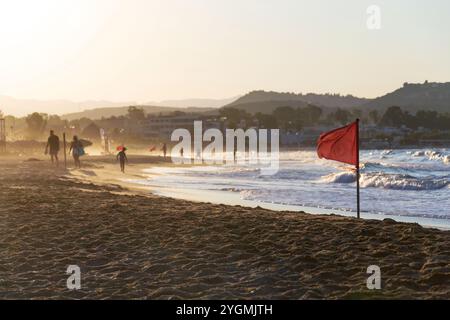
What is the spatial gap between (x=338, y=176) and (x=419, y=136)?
176m

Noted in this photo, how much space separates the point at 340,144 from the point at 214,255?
14.9ft

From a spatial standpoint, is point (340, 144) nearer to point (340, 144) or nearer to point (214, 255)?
point (340, 144)

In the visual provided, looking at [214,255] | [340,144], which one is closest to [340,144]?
[340,144]

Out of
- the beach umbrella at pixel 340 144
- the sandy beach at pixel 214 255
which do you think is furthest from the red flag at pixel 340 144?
the sandy beach at pixel 214 255

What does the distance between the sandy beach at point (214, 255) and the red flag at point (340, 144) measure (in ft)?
4.40

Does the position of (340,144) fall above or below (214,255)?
above

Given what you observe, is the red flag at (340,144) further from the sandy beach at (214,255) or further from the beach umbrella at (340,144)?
the sandy beach at (214,255)

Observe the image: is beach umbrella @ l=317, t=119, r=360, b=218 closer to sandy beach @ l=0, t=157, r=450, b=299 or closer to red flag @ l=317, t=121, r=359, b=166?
red flag @ l=317, t=121, r=359, b=166

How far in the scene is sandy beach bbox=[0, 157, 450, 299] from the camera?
22.2ft

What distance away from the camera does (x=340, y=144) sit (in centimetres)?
1178

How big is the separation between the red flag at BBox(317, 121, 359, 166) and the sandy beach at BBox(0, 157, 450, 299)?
4.40 feet

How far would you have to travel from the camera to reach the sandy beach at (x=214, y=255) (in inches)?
266
